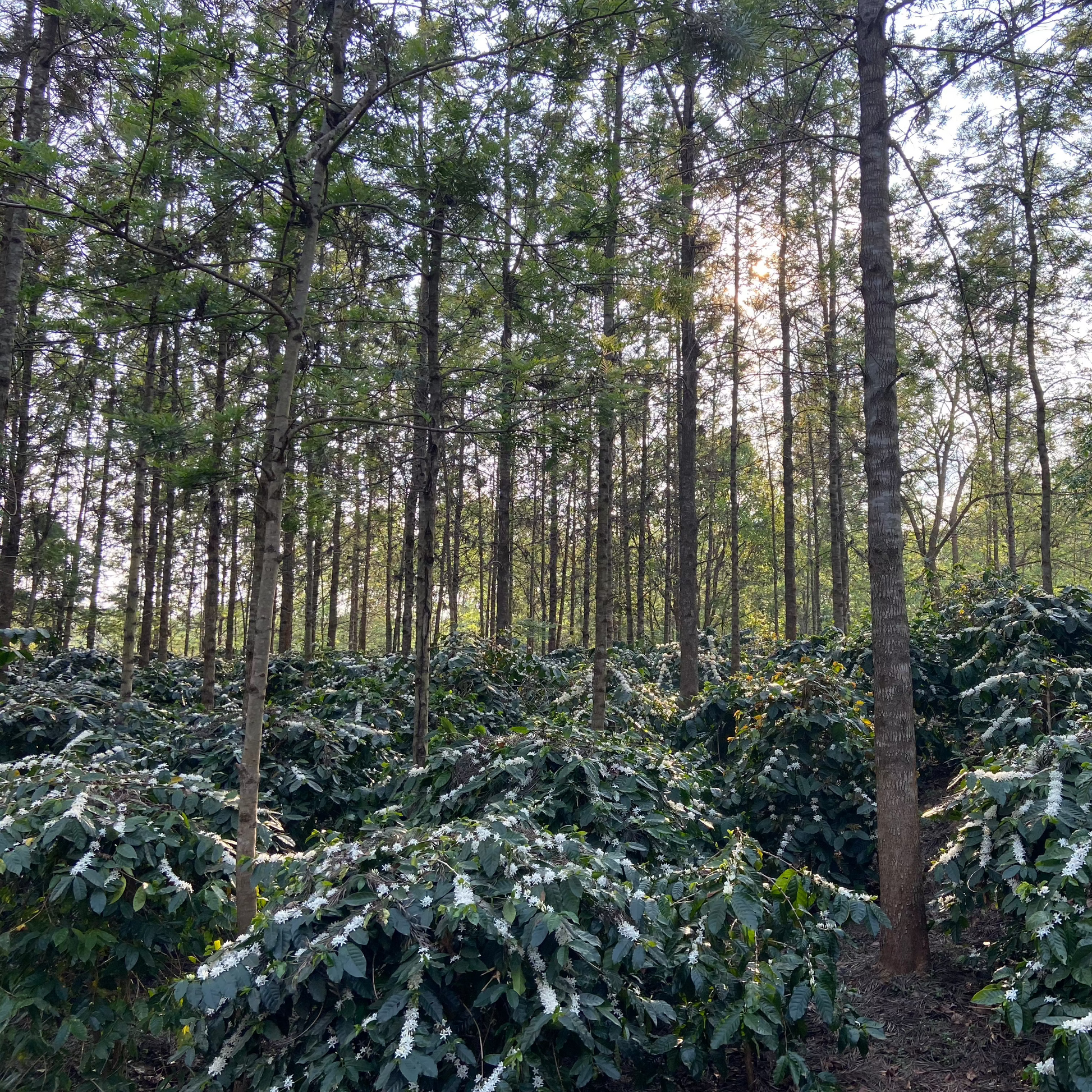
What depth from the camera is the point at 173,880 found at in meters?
3.70

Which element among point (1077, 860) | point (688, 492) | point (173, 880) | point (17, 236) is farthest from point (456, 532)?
point (1077, 860)

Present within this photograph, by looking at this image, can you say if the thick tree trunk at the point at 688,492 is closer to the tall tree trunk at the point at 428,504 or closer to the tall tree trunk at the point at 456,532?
the tall tree trunk at the point at 456,532

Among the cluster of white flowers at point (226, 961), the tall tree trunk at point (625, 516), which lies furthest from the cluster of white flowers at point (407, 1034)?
the tall tree trunk at point (625, 516)

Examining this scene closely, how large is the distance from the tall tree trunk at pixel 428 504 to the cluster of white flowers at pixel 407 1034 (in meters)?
3.25

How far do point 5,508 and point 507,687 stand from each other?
8.09 metres

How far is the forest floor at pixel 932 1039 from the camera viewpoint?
3.54 m

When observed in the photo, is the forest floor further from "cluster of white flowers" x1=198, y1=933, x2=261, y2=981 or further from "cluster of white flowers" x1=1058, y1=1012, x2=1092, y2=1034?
"cluster of white flowers" x1=198, y1=933, x2=261, y2=981

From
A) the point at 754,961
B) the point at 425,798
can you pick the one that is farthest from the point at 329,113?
the point at 754,961

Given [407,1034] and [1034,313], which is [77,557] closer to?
[407,1034]

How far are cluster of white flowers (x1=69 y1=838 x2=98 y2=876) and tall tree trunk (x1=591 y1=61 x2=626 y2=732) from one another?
11.9ft

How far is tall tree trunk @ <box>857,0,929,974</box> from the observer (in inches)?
181

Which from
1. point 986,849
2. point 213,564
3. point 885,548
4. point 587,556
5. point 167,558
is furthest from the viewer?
point 587,556

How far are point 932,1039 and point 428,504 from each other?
4.70 meters

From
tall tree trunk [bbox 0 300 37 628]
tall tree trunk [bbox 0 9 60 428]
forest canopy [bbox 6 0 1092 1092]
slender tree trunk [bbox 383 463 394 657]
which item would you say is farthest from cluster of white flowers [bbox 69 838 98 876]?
slender tree trunk [bbox 383 463 394 657]
